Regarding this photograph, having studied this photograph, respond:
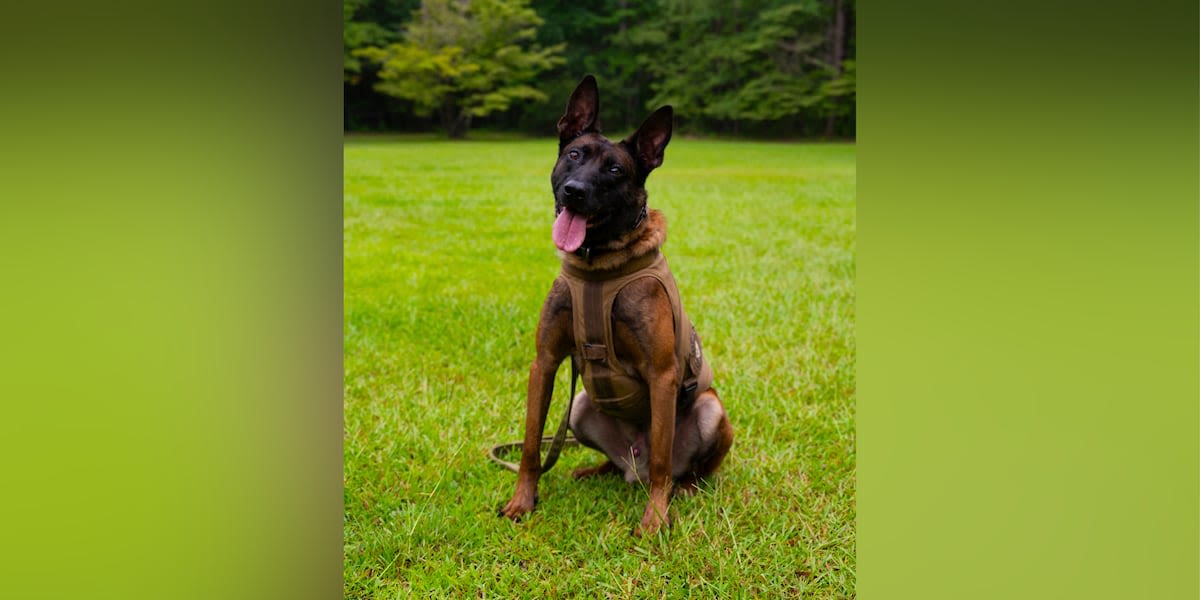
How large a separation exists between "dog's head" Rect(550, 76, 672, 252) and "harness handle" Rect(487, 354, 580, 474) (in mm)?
407

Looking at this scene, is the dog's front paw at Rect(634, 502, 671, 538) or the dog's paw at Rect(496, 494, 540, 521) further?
the dog's paw at Rect(496, 494, 540, 521)

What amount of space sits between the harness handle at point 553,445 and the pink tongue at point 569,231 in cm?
38

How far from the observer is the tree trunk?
24438 millimetres

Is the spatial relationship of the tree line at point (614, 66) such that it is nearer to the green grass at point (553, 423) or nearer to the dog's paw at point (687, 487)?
the green grass at point (553, 423)

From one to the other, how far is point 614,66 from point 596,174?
24642mm

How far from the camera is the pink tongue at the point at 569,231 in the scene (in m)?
2.33

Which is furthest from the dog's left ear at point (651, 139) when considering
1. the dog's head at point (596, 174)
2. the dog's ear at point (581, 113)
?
the dog's ear at point (581, 113)

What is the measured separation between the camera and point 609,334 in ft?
7.97

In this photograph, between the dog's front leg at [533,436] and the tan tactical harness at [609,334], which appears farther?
the dog's front leg at [533,436]

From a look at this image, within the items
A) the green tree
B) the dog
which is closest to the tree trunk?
the green tree

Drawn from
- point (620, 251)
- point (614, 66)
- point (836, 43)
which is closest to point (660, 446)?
point (620, 251)

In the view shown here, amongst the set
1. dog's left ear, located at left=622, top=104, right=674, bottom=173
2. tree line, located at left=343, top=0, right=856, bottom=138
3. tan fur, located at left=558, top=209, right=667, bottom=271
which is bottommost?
tan fur, located at left=558, top=209, right=667, bottom=271

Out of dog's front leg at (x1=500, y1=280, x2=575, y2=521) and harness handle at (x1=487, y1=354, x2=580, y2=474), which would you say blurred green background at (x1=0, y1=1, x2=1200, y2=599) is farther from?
harness handle at (x1=487, y1=354, x2=580, y2=474)
